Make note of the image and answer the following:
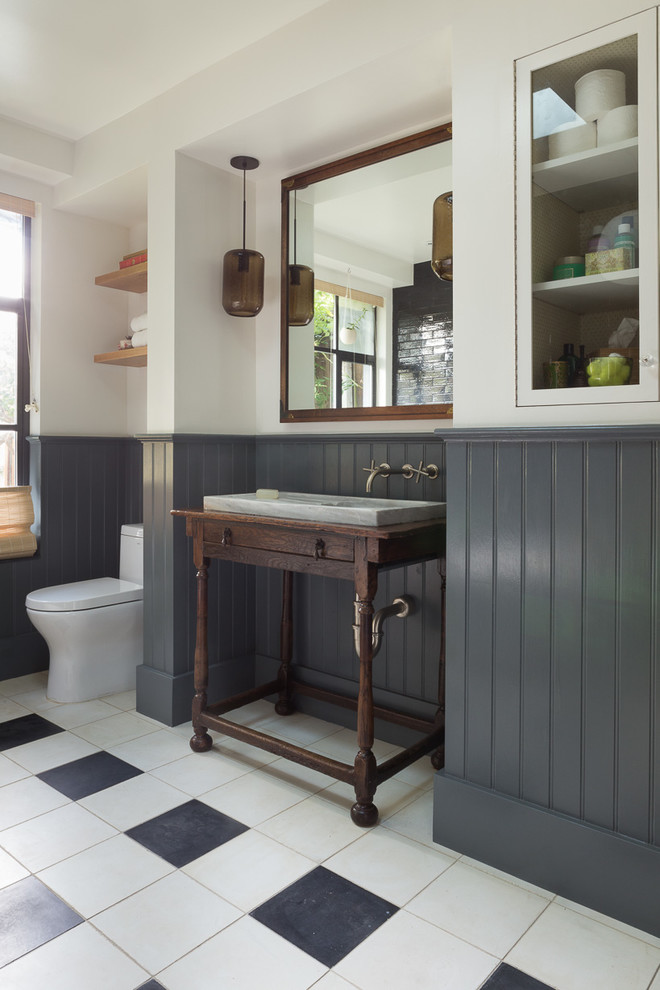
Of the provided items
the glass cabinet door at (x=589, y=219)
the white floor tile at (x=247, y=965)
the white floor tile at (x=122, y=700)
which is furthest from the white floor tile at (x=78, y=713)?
the glass cabinet door at (x=589, y=219)

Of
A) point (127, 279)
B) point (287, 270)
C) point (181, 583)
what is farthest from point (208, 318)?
point (181, 583)

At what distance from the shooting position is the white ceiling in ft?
7.41

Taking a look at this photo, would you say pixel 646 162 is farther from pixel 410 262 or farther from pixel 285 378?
pixel 285 378

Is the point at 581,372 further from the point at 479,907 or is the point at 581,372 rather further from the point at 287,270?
the point at 287,270

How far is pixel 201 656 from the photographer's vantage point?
8.23 ft

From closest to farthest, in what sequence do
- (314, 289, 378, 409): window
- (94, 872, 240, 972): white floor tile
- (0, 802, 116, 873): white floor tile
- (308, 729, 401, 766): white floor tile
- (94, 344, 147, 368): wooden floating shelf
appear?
(94, 872, 240, 972): white floor tile → (0, 802, 116, 873): white floor tile → (308, 729, 401, 766): white floor tile → (314, 289, 378, 409): window → (94, 344, 147, 368): wooden floating shelf

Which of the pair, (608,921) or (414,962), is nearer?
(414,962)

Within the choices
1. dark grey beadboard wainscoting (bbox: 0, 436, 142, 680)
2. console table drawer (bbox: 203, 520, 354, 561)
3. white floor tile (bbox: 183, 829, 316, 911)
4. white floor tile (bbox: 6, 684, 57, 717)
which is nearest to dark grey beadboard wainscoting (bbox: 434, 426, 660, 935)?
console table drawer (bbox: 203, 520, 354, 561)

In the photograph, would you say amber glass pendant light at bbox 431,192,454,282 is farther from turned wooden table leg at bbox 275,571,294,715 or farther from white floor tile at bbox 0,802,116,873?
white floor tile at bbox 0,802,116,873

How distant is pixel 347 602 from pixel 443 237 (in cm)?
141

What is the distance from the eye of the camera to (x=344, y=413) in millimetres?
2693

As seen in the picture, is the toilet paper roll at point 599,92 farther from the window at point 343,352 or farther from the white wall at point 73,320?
the white wall at point 73,320

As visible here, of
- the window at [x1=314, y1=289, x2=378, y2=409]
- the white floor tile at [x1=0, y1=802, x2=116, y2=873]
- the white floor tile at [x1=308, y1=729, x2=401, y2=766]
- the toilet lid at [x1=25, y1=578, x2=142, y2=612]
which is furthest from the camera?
the toilet lid at [x1=25, y1=578, x2=142, y2=612]

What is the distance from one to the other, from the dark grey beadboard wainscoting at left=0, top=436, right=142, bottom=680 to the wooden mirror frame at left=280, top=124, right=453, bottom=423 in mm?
1167
